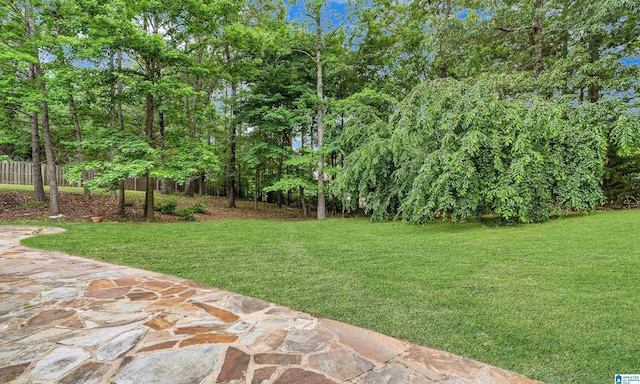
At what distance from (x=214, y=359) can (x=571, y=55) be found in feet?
35.0

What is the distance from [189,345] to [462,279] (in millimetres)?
2671

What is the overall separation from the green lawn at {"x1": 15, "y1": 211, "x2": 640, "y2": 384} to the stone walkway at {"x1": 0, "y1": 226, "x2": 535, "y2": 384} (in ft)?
0.75

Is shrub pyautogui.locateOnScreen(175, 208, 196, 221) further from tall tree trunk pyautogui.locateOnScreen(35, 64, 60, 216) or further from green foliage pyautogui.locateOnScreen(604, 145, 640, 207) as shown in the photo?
green foliage pyautogui.locateOnScreen(604, 145, 640, 207)

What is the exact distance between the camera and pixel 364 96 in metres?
10.5

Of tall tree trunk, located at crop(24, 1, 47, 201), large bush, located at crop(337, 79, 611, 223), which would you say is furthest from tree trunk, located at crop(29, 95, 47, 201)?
large bush, located at crop(337, 79, 611, 223)

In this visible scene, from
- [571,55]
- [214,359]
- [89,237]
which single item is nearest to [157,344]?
[214,359]

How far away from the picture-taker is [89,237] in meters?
5.64

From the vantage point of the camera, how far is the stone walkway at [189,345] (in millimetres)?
1615

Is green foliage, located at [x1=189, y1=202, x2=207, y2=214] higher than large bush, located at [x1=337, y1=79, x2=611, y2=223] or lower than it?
lower

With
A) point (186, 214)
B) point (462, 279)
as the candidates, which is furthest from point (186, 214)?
point (462, 279)

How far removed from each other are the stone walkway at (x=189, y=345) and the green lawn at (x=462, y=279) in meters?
0.23

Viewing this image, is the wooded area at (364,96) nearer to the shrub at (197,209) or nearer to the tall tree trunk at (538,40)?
the tall tree trunk at (538,40)

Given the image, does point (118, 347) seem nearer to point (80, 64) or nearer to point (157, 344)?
point (157, 344)

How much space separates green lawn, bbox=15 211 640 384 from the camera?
192 centimetres
